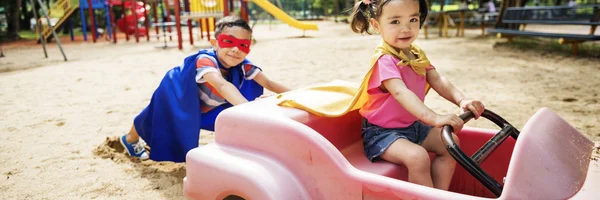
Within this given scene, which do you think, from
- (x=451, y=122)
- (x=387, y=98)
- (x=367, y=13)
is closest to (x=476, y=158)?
(x=451, y=122)

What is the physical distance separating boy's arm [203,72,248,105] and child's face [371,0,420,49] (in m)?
0.75

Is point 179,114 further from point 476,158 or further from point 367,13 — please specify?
point 476,158

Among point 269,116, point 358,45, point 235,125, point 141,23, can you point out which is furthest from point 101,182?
point 141,23

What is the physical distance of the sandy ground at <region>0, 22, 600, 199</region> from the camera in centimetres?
223

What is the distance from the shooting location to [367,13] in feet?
5.56

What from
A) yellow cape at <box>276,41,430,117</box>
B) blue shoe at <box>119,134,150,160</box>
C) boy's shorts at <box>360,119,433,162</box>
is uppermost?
yellow cape at <box>276,41,430,117</box>

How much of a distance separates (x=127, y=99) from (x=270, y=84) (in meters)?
2.38

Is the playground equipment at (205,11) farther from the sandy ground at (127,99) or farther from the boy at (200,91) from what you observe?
the boy at (200,91)

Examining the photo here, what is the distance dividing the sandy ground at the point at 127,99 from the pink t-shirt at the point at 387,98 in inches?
37.2

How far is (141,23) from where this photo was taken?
21.8 metres

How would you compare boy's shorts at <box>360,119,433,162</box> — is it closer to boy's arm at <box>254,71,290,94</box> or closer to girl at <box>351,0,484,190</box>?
girl at <box>351,0,484,190</box>

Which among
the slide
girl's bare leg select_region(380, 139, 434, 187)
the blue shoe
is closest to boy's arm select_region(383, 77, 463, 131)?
girl's bare leg select_region(380, 139, 434, 187)

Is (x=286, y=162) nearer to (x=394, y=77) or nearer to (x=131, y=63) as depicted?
(x=394, y=77)

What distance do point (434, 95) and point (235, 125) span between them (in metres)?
2.83
